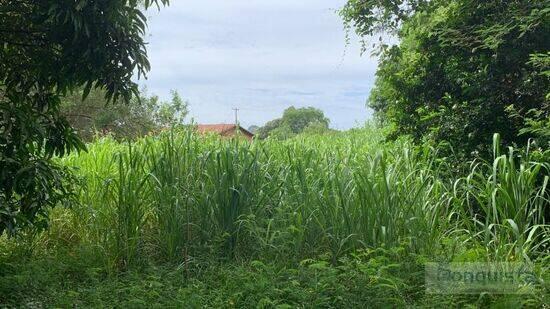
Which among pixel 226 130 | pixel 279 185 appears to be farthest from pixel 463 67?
pixel 226 130

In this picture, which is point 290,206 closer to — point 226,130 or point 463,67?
point 226,130

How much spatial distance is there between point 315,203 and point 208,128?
2.40 metres

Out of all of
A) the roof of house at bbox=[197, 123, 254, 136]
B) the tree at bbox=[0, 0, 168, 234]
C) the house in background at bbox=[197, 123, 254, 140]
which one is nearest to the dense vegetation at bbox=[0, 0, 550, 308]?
the tree at bbox=[0, 0, 168, 234]

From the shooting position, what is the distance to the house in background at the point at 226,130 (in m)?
5.45

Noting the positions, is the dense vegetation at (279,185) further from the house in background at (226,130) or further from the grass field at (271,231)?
the house in background at (226,130)

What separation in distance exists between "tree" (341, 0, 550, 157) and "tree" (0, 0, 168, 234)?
310cm

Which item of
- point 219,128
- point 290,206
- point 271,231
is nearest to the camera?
point 271,231

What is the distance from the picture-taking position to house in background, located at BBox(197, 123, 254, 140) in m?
5.45

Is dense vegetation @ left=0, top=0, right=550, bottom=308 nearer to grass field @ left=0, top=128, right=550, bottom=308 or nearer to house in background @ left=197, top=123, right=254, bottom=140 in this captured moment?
grass field @ left=0, top=128, right=550, bottom=308

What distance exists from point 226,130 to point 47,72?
8.71 ft

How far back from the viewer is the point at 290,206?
432cm

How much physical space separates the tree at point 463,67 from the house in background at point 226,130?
175cm

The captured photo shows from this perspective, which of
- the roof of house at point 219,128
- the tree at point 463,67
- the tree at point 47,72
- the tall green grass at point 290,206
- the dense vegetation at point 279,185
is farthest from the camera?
the roof of house at point 219,128

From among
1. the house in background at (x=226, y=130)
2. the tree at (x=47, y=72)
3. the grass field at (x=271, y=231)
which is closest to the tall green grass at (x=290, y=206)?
the grass field at (x=271, y=231)
